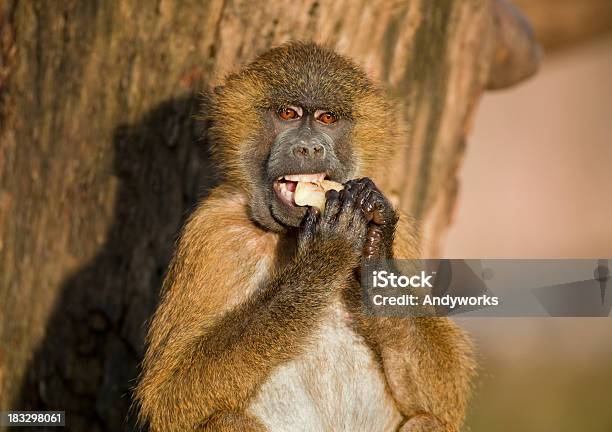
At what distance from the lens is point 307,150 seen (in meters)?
5.48

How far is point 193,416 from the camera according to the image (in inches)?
207

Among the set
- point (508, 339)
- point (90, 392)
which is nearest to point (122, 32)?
point (90, 392)

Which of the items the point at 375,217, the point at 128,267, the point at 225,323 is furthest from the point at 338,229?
the point at 128,267

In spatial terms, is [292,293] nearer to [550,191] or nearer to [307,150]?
[307,150]

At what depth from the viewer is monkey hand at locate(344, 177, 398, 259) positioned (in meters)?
5.18

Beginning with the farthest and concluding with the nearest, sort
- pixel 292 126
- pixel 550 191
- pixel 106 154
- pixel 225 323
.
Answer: pixel 550 191 → pixel 106 154 → pixel 292 126 → pixel 225 323

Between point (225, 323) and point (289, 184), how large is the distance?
0.93 m

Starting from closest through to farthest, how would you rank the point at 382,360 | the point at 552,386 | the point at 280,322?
1. the point at 280,322
2. the point at 382,360
3. the point at 552,386

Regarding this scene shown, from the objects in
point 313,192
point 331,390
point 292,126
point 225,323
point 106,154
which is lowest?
point 331,390

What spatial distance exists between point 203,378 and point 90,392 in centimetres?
234

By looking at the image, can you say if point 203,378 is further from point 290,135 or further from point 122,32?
point 122,32

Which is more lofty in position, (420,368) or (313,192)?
(313,192)

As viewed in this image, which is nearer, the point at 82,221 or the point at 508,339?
the point at 82,221

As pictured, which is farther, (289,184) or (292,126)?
(292,126)
